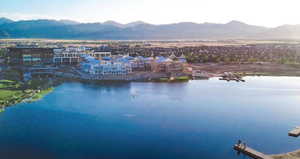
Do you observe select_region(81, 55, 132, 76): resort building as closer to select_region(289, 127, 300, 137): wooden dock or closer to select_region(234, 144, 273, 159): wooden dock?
select_region(289, 127, 300, 137): wooden dock

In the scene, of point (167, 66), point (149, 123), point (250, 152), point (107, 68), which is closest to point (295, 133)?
point (250, 152)

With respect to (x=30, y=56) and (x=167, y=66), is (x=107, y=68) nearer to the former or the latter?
(x=167, y=66)

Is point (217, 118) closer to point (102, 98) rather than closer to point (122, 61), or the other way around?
point (102, 98)

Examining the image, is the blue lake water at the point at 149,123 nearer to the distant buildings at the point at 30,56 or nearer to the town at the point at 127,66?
the town at the point at 127,66

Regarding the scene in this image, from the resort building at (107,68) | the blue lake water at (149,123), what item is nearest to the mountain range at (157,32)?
the resort building at (107,68)

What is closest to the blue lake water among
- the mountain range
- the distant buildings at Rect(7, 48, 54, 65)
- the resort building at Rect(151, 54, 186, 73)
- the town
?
the town

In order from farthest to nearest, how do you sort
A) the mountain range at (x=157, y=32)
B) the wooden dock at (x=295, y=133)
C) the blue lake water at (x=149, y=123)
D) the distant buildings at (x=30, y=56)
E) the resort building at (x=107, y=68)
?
the mountain range at (x=157, y=32) → the distant buildings at (x=30, y=56) → the resort building at (x=107, y=68) → the wooden dock at (x=295, y=133) → the blue lake water at (x=149, y=123)
